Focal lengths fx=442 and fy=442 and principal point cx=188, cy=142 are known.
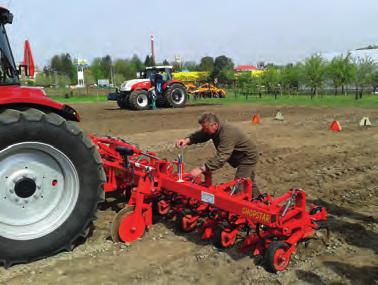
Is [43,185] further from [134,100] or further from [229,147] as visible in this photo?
[134,100]

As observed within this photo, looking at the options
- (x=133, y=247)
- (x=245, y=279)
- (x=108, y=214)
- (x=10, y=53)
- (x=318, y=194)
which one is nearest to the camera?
(x=245, y=279)

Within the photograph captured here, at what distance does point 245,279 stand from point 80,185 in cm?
166

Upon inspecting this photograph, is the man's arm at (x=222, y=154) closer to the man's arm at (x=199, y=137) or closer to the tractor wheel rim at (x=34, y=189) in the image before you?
the man's arm at (x=199, y=137)

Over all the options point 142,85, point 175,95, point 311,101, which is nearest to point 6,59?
point 142,85

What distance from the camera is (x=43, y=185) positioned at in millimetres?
3996

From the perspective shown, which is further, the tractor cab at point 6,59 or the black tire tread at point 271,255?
the tractor cab at point 6,59

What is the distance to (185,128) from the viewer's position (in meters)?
13.2

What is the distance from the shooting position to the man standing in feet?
15.5

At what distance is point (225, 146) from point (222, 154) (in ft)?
0.34

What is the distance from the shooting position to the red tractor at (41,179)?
3.73m

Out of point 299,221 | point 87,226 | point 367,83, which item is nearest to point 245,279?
point 299,221

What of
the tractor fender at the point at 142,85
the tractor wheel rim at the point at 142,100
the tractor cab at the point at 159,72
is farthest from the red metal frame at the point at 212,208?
the tractor cab at the point at 159,72

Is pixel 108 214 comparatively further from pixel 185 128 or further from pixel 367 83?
pixel 367 83

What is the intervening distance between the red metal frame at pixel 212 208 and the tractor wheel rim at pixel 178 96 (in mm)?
16882
